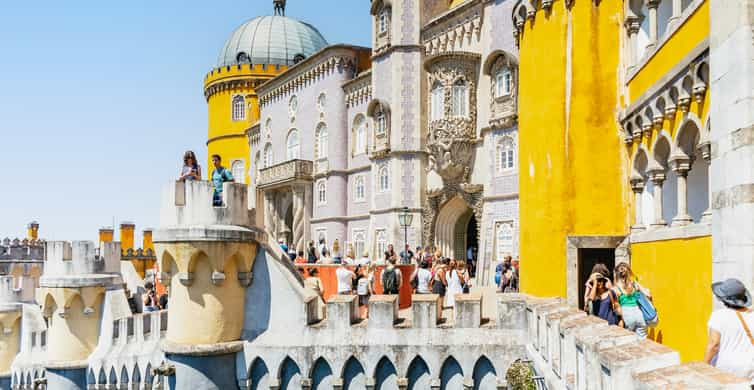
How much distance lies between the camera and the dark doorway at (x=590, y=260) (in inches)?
458

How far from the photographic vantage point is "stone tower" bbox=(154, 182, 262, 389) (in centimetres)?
1127

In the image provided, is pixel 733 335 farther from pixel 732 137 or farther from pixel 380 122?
pixel 380 122

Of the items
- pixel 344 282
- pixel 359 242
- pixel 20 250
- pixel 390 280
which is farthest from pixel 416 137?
pixel 20 250

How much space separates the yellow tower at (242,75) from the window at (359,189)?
1859 cm

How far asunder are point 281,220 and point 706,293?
3636 centimetres

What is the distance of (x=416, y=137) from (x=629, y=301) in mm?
22674

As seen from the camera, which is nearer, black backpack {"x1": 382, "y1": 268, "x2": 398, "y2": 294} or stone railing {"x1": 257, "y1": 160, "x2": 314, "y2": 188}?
black backpack {"x1": 382, "y1": 268, "x2": 398, "y2": 294}

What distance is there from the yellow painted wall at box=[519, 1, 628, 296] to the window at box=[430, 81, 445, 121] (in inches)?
659

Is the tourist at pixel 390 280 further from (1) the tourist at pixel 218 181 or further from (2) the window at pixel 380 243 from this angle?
(2) the window at pixel 380 243

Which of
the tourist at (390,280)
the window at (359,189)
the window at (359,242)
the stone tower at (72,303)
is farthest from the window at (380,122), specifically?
the tourist at (390,280)

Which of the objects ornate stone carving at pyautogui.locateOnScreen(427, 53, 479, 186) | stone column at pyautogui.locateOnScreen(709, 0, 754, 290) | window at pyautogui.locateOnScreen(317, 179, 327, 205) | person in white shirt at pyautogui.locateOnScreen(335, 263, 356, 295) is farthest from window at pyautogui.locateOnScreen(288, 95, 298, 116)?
stone column at pyautogui.locateOnScreen(709, 0, 754, 290)

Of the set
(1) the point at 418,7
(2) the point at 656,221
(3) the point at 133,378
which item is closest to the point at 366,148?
(1) the point at 418,7

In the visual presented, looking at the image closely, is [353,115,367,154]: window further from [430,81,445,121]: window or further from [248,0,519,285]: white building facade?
[430,81,445,121]: window

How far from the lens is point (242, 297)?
1180cm
